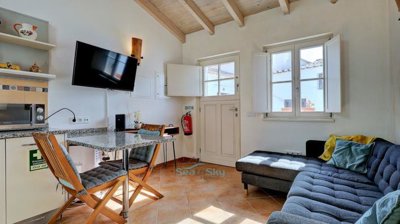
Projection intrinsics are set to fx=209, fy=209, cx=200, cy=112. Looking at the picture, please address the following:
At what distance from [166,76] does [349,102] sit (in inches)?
126

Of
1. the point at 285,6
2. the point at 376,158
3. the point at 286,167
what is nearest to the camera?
the point at 376,158

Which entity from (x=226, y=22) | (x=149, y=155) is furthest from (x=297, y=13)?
(x=149, y=155)

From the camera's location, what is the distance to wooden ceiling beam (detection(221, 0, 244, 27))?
136 inches

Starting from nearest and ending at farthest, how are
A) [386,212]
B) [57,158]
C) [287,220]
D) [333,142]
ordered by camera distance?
[386,212]
[287,220]
[57,158]
[333,142]

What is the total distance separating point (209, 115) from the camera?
14.6 ft

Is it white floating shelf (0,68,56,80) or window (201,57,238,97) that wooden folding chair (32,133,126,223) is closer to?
white floating shelf (0,68,56,80)

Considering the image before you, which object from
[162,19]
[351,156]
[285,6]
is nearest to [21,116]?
[162,19]

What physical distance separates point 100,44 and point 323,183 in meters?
3.51

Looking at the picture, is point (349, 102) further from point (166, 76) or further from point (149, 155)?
point (166, 76)

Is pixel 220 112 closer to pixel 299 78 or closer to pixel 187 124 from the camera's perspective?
pixel 187 124

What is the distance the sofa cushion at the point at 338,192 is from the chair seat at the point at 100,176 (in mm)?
1585

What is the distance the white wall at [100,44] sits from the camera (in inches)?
110

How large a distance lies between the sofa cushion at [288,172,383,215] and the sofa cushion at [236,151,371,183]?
0.17m

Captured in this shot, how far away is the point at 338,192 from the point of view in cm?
176
